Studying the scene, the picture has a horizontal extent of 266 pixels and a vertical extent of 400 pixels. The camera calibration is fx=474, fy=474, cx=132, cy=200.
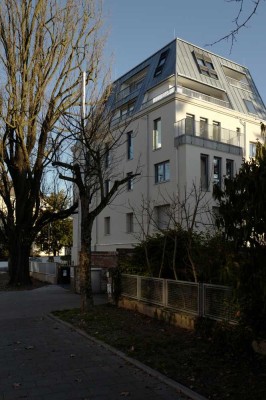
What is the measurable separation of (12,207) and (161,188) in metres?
9.47

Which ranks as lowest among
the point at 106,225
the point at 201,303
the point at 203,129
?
the point at 201,303

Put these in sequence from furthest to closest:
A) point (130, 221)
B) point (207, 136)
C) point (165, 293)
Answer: point (130, 221)
point (207, 136)
point (165, 293)

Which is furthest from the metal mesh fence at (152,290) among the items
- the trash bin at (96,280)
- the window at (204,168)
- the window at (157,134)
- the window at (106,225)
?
the window at (106,225)

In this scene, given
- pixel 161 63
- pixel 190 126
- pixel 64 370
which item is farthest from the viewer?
pixel 161 63

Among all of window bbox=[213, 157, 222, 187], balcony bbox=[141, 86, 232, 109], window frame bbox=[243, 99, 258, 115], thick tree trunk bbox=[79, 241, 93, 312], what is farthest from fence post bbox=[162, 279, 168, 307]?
window frame bbox=[243, 99, 258, 115]

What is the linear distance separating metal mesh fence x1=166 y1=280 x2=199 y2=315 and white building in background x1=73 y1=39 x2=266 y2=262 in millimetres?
15507

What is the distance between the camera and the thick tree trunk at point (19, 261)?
76.3ft

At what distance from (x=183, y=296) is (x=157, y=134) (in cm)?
2203

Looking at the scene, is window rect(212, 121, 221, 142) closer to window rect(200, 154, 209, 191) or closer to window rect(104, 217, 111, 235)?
window rect(200, 154, 209, 191)

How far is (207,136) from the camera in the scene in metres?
29.4

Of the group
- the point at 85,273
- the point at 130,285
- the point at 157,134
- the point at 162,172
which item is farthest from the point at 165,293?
the point at 157,134

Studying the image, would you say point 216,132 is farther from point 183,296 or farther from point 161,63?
point 183,296

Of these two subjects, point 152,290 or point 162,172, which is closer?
point 152,290

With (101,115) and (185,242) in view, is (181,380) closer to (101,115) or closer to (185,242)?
(185,242)
